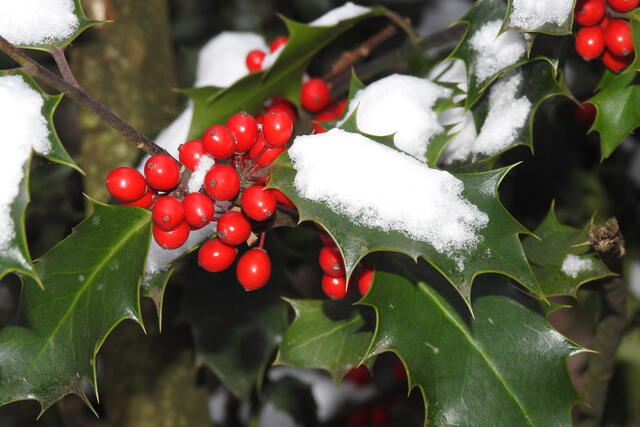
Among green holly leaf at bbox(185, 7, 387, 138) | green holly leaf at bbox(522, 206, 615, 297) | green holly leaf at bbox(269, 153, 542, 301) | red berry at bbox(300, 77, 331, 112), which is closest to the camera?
green holly leaf at bbox(269, 153, 542, 301)

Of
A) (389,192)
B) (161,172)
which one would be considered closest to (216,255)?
(161,172)

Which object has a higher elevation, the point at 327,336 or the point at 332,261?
the point at 332,261

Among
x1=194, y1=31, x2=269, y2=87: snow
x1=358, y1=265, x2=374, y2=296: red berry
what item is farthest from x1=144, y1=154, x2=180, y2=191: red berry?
x1=194, y1=31, x2=269, y2=87: snow

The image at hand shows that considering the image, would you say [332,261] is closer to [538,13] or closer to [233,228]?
[233,228]

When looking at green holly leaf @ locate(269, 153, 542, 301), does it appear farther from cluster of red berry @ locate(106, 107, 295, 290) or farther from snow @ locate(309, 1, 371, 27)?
snow @ locate(309, 1, 371, 27)

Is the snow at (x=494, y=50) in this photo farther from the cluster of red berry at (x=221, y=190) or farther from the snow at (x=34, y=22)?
the snow at (x=34, y=22)

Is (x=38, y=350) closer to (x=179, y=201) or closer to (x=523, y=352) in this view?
(x=179, y=201)

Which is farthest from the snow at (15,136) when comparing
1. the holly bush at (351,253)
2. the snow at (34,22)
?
the snow at (34,22)
